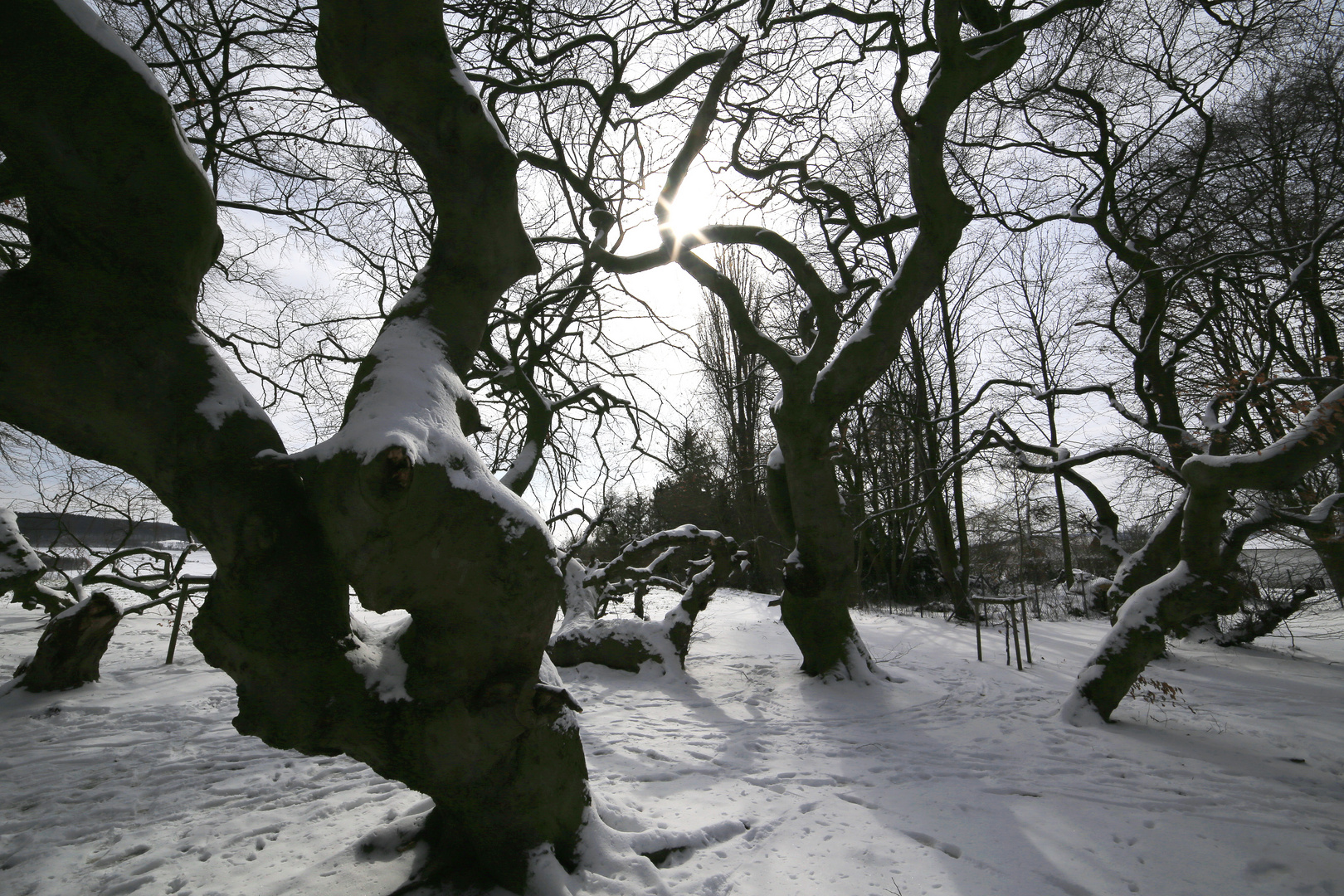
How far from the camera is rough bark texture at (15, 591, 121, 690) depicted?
6.11 metres

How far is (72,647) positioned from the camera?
6227 mm

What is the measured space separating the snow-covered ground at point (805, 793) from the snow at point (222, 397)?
6.48 ft

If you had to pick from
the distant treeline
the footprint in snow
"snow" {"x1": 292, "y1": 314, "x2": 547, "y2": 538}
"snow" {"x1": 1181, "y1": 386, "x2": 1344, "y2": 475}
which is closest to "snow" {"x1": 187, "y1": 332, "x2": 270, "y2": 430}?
"snow" {"x1": 292, "y1": 314, "x2": 547, "y2": 538}

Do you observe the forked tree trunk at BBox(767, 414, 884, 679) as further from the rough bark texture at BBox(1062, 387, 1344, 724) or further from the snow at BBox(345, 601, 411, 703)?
the snow at BBox(345, 601, 411, 703)

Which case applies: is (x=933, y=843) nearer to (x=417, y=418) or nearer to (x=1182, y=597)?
(x=417, y=418)

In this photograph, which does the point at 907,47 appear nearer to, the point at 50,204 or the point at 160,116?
the point at 160,116

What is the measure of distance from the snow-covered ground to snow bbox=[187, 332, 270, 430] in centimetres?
197

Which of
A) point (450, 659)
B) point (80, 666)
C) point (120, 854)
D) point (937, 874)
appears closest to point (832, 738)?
point (937, 874)

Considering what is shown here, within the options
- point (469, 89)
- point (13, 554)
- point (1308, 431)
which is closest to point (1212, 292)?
point (1308, 431)

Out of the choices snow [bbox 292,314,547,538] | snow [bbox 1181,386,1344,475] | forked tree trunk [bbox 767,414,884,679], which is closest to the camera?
snow [bbox 292,314,547,538]

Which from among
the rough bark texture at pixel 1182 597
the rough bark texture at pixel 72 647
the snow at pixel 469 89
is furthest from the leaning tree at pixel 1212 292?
the rough bark texture at pixel 72 647

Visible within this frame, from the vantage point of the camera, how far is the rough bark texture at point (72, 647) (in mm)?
6113

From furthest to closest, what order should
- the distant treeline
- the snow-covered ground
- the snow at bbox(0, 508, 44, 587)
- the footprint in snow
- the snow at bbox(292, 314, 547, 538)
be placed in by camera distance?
the distant treeline
the snow at bbox(0, 508, 44, 587)
the footprint in snow
the snow-covered ground
the snow at bbox(292, 314, 547, 538)

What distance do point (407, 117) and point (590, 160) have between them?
3404 mm
